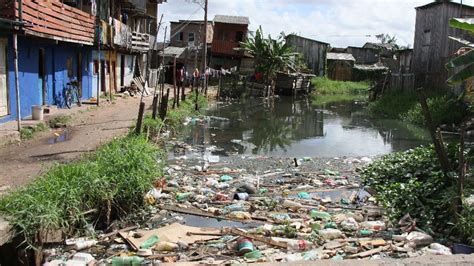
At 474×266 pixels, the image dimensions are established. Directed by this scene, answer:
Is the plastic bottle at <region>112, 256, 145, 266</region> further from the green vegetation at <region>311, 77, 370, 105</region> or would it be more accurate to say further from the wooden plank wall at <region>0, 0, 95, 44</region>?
the green vegetation at <region>311, 77, 370, 105</region>

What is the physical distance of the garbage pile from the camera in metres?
5.88

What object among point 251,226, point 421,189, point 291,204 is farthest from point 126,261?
point 421,189

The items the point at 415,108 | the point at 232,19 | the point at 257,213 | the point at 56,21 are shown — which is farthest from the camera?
the point at 232,19

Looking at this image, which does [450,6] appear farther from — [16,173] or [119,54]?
[16,173]

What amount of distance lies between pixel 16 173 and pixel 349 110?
81.4 ft

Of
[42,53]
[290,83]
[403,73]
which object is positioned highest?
[42,53]

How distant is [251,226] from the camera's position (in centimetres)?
723

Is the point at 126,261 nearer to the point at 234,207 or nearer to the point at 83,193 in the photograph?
the point at 83,193

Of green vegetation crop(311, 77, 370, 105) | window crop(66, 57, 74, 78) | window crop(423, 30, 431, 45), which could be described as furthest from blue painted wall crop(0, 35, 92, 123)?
green vegetation crop(311, 77, 370, 105)

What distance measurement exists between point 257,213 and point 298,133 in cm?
1179

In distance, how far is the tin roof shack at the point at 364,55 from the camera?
5316cm

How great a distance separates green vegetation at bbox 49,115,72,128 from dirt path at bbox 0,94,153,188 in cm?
20

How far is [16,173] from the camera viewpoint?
830 cm

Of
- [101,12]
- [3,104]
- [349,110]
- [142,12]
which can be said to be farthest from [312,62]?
[3,104]
